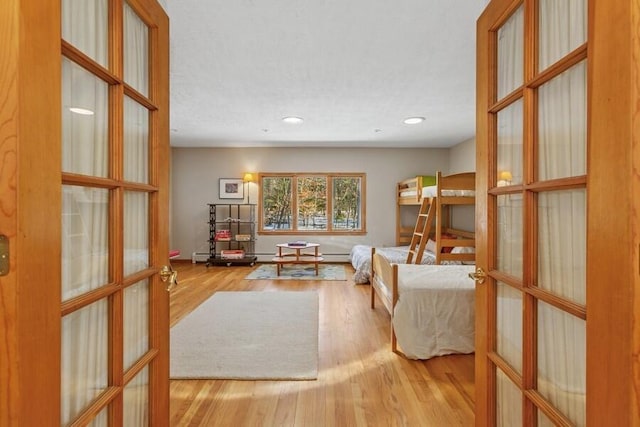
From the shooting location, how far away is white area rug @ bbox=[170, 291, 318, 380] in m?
2.31

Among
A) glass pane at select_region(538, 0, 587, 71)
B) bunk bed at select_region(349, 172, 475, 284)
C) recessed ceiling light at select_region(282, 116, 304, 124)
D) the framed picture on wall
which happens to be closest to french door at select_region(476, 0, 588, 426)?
glass pane at select_region(538, 0, 587, 71)

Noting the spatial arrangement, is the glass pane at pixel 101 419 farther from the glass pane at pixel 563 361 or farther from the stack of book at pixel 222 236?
the stack of book at pixel 222 236

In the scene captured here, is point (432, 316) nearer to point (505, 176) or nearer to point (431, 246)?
point (505, 176)

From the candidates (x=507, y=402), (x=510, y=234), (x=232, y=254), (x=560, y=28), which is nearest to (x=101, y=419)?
(x=507, y=402)

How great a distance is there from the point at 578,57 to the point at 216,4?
1.94m

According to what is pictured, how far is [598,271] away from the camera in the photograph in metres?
0.69

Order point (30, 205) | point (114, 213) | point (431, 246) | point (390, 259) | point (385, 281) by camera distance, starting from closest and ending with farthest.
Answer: point (30, 205), point (114, 213), point (385, 281), point (390, 259), point (431, 246)

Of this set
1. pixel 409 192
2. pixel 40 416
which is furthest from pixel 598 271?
pixel 409 192

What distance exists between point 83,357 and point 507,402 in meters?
1.28

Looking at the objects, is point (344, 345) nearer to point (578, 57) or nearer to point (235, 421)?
point (235, 421)

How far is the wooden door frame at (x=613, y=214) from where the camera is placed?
1.98 ft

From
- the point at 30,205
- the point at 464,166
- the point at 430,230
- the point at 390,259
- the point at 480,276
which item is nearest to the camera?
the point at 30,205

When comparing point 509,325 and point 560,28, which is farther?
point 509,325

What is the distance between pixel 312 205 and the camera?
6.73 meters
